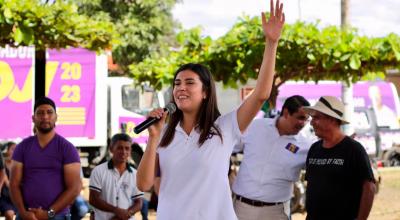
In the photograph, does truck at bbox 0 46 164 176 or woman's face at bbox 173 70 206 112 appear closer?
woman's face at bbox 173 70 206 112

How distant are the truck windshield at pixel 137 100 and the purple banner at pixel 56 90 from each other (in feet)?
3.20

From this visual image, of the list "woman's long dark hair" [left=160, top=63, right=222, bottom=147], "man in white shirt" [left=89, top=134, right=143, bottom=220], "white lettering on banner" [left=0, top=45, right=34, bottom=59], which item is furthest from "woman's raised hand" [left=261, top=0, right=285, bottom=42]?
"white lettering on banner" [left=0, top=45, right=34, bottom=59]

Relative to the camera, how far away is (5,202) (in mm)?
9281

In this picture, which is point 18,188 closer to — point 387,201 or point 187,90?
point 187,90

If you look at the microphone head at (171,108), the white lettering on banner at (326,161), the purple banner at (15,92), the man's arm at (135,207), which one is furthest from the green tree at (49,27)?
the purple banner at (15,92)

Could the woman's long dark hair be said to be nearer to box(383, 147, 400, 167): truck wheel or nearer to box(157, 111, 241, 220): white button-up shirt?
box(157, 111, 241, 220): white button-up shirt

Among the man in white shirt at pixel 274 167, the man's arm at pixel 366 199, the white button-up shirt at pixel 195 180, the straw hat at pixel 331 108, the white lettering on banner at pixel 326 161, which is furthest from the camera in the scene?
the man in white shirt at pixel 274 167

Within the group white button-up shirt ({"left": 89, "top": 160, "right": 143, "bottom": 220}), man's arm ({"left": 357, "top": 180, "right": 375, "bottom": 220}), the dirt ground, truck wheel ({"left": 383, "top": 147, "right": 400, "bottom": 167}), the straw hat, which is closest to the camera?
man's arm ({"left": 357, "top": 180, "right": 375, "bottom": 220})

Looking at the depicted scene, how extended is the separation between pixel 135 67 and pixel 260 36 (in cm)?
284

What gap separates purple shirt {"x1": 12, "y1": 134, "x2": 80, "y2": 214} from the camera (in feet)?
18.3

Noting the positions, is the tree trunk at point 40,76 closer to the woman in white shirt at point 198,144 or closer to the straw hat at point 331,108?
the straw hat at point 331,108

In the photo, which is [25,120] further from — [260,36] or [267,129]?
[267,129]

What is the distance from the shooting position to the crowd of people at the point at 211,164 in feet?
11.0

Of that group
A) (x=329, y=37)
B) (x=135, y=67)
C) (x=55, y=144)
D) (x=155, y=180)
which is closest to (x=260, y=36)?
(x=329, y=37)
